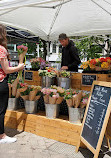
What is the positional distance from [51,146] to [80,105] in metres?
0.80

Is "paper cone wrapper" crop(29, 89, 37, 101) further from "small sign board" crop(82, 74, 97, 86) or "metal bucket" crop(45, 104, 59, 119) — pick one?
"small sign board" crop(82, 74, 97, 86)

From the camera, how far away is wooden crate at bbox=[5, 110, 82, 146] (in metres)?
2.97

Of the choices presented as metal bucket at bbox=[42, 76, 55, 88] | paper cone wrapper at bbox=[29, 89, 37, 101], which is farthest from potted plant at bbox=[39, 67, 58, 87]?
paper cone wrapper at bbox=[29, 89, 37, 101]

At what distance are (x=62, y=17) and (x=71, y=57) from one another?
1767 millimetres

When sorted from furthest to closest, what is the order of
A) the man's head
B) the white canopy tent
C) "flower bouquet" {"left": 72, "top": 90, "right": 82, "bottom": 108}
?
the white canopy tent
the man's head
"flower bouquet" {"left": 72, "top": 90, "right": 82, "bottom": 108}

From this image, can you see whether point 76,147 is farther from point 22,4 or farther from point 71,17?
point 71,17

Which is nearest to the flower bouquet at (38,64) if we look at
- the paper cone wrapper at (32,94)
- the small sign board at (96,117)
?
the paper cone wrapper at (32,94)

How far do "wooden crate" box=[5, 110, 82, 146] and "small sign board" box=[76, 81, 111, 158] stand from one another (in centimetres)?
23

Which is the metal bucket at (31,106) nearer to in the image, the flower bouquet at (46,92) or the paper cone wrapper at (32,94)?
the paper cone wrapper at (32,94)

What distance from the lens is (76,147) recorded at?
275cm

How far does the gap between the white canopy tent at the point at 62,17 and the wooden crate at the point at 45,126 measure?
2.35 m

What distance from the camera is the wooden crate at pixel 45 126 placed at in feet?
9.75

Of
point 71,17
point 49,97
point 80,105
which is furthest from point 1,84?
point 71,17

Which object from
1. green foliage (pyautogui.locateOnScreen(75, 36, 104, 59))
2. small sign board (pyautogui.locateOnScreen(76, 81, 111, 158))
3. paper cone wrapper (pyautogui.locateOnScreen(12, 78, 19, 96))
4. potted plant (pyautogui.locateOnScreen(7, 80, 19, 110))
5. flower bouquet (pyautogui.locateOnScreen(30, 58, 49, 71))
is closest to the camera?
small sign board (pyautogui.locateOnScreen(76, 81, 111, 158))
